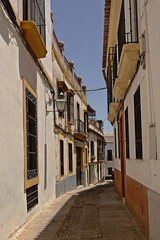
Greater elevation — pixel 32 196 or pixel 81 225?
pixel 32 196

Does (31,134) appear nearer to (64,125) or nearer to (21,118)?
(21,118)

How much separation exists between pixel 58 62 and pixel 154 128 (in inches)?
351

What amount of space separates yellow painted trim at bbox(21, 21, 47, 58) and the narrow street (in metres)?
3.75

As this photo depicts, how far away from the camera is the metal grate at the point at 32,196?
22.4ft

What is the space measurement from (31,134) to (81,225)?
2.21 m

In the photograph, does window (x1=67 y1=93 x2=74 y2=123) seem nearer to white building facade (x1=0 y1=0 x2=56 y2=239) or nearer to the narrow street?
white building facade (x1=0 y1=0 x2=56 y2=239)

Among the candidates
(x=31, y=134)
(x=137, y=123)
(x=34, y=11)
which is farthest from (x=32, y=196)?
(x=34, y=11)

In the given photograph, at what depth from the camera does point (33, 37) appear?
6812 mm

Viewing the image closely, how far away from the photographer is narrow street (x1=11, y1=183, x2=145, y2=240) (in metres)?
5.80

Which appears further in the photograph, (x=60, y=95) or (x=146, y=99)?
(x=60, y=95)

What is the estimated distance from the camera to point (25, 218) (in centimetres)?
641

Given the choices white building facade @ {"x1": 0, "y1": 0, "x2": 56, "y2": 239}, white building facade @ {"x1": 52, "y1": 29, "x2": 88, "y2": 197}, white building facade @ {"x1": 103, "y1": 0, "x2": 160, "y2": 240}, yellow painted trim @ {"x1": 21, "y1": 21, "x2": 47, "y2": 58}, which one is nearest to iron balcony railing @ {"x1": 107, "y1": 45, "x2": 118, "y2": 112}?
white building facade @ {"x1": 52, "y1": 29, "x2": 88, "y2": 197}

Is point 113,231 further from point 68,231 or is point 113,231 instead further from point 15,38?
point 15,38

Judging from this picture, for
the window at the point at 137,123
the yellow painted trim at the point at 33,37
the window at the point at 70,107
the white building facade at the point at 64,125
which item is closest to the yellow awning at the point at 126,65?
the window at the point at 137,123
